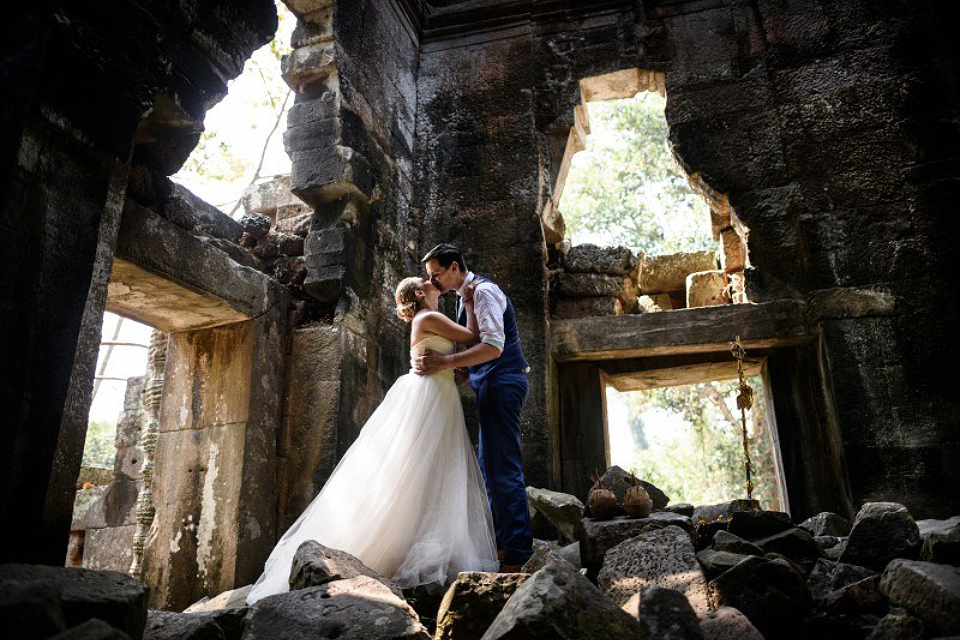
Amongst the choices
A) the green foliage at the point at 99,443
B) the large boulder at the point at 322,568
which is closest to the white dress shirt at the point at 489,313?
the large boulder at the point at 322,568

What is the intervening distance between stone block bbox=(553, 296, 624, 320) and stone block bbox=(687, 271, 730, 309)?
67cm

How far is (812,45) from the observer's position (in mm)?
5770

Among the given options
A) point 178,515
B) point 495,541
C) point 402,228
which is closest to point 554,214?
point 402,228

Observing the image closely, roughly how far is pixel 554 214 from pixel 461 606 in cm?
435

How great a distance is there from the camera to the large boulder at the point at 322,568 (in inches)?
99.6

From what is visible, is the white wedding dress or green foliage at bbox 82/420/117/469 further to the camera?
green foliage at bbox 82/420/117/469

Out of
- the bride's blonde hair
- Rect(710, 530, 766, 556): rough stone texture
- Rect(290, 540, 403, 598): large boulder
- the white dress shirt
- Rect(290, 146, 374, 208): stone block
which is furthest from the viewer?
Rect(290, 146, 374, 208): stone block

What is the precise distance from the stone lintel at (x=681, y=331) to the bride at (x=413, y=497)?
84.7 inches

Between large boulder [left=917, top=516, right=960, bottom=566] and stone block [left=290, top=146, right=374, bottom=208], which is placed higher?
stone block [left=290, top=146, right=374, bottom=208]

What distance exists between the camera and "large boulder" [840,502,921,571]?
2.82 metres

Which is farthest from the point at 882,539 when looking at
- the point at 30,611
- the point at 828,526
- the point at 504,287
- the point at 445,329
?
the point at 504,287

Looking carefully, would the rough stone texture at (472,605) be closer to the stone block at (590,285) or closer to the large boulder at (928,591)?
the large boulder at (928,591)

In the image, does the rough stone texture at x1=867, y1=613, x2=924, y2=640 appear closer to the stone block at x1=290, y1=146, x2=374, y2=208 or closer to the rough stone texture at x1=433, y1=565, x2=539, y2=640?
the rough stone texture at x1=433, y1=565, x2=539, y2=640

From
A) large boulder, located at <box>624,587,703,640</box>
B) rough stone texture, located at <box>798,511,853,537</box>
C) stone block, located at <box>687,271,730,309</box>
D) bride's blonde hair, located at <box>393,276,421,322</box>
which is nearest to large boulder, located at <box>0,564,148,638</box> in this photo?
large boulder, located at <box>624,587,703,640</box>
